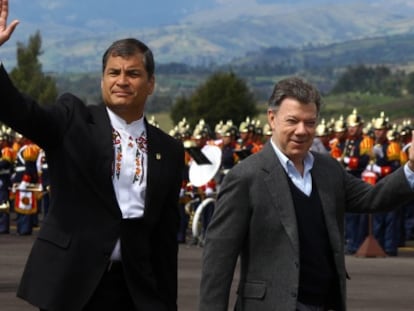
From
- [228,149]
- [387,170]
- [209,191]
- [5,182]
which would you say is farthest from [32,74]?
[387,170]

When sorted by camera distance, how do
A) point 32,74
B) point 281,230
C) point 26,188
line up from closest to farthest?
point 281,230
point 26,188
point 32,74

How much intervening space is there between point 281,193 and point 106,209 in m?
0.73

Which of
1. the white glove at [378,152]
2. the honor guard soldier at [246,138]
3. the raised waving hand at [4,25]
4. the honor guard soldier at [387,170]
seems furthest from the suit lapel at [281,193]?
the honor guard soldier at [246,138]

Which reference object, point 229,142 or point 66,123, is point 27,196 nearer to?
point 229,142

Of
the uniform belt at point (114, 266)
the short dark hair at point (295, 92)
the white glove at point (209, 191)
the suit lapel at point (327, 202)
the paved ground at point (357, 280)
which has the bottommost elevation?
the paved ground at point (357, 280)

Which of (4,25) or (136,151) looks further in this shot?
(136,151)

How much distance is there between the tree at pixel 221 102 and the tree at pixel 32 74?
7.25 m

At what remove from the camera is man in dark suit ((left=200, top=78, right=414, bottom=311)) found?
680 cm

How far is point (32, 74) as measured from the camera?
8812 cm

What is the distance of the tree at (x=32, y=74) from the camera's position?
8550 cm

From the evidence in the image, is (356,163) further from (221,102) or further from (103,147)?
(221,102)

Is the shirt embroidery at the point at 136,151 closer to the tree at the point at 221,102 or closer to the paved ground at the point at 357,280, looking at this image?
the paved ground at the point at 357,280

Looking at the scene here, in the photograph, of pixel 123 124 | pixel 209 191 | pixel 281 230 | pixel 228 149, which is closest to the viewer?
pixel 281 230

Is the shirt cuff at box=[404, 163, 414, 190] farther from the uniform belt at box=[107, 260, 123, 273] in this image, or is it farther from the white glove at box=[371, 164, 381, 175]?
the white glove at box=[371, 164, 381, 175]
